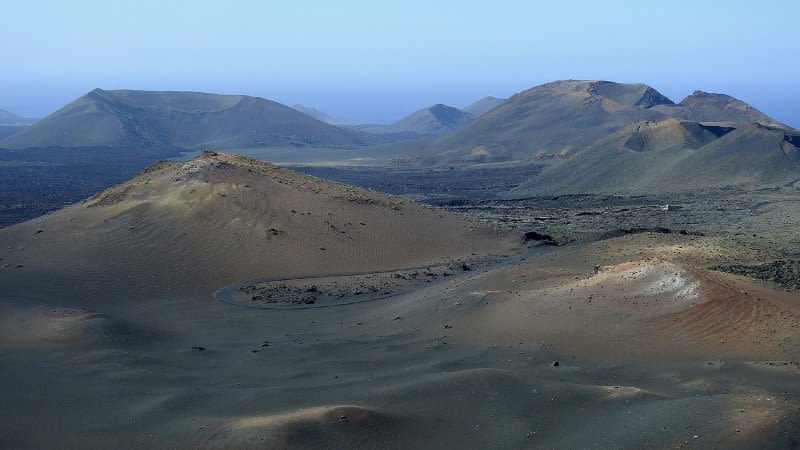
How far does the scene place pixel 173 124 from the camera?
346ft

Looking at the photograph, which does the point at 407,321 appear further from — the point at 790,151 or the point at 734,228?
the point at 790,151

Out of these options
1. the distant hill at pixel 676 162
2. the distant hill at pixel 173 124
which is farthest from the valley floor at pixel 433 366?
the distant hill at pixel 173 124

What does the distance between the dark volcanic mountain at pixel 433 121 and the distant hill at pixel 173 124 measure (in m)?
27.1

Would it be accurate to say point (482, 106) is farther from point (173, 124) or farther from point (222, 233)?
point (222, 233)

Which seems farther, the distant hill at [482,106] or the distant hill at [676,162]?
the distant hill at [482,106]

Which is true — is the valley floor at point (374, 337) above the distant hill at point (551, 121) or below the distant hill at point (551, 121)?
below

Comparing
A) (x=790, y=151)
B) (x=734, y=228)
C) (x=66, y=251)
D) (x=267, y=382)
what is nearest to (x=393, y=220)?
(x=66, y=251)

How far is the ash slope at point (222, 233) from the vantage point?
83.0ft

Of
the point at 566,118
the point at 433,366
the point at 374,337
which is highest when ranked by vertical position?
the point at 566,118

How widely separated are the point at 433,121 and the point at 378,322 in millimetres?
124339

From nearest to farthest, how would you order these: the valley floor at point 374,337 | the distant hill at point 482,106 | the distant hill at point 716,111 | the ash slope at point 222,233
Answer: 1. the valley floor at point 374,337
2. the ash slope at point 222,233
3. the distant hill at point 716,111
4. the distant hill at point 482,106

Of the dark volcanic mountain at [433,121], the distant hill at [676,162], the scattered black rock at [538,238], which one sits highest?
the dark volcanic mountain at [433,121]

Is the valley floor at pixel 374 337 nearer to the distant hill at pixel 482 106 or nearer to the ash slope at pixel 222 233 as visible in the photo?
the ash slope at pixel 222 233

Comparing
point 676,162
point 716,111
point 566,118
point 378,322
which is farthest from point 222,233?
point 716,111
